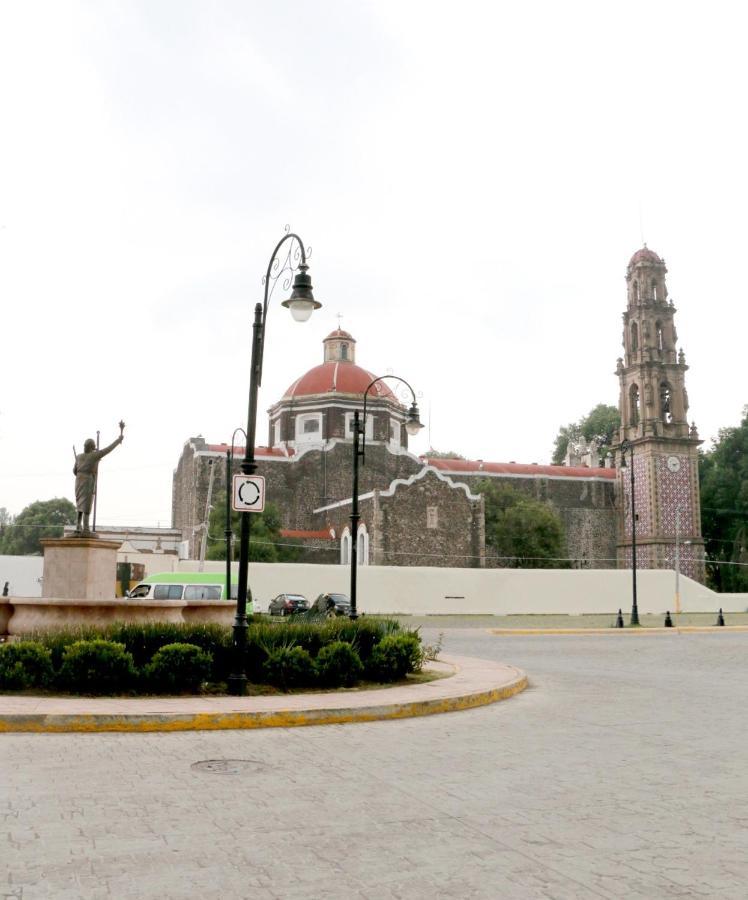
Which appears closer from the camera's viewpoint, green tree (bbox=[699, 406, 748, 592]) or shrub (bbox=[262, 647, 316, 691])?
shrub (bbox=[262, 647, 316, 691])

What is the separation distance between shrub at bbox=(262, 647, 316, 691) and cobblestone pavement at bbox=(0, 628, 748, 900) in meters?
2.08

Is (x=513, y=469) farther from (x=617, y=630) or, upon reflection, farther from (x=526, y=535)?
(x=617, y=630)

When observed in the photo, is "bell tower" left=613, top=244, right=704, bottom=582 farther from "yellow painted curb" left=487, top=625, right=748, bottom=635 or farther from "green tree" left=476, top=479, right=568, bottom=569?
"yellow painted curb" left=487, top=625, right=748, bottom=635

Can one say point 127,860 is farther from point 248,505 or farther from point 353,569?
point 353,569

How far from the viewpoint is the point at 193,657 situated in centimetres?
1071

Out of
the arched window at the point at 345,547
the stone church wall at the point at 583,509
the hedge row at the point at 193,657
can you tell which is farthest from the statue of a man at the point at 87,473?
the stone church wall at the point at 583,509

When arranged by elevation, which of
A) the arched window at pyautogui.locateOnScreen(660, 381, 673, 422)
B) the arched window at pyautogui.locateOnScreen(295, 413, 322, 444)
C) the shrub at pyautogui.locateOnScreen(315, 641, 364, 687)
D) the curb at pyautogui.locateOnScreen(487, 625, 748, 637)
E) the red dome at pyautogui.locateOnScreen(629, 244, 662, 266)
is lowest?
the curb at pyautogui.locateOnScreen(487, 625, 748, 637)

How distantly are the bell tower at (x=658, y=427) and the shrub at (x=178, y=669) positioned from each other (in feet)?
184

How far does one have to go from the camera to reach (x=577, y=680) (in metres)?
14.1

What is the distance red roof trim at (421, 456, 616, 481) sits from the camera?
2744 inches

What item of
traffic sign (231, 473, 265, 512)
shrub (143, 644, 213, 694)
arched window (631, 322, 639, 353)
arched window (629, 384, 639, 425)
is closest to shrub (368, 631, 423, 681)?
shrub (143, 644, 213, 694)

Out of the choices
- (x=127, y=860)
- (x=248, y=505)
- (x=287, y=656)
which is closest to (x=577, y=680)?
(x=287, y=656)

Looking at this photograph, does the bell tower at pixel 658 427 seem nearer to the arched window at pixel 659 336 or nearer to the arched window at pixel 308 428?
the arched window at pixel 659 336

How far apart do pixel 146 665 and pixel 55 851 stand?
595 cm
